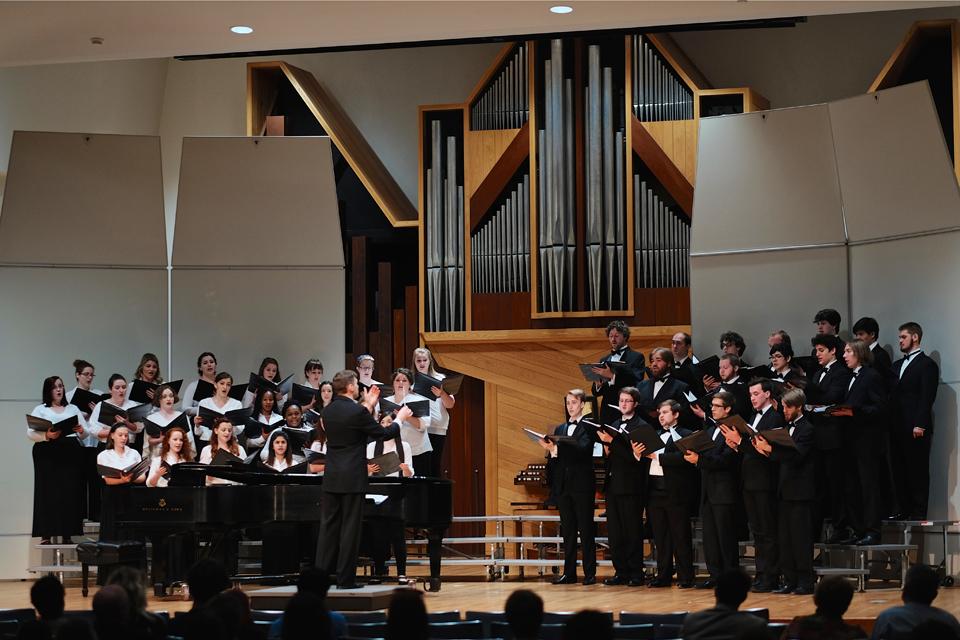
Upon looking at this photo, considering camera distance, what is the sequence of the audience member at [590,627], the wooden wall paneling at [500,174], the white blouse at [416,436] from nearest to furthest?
1. the audience member at [590,627]
2. the white blouse at [416,436]
3. the wooden wall paneling at [500,174]

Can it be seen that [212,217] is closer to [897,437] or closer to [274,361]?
[274,361]

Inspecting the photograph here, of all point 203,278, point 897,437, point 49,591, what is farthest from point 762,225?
point 49,591

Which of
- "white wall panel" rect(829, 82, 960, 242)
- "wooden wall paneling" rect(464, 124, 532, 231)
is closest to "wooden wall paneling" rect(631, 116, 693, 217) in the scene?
"wooden wall paneling" rect(464, 124, 532, 231)

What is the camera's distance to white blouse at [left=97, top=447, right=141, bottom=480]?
8.88 meters

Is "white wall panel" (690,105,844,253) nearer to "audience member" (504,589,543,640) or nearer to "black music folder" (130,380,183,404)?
"black music folder" (130,380,183,404)

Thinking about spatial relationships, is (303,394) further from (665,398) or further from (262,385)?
(665,398)

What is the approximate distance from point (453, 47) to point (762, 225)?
12.9ft

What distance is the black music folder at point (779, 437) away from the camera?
7.68m

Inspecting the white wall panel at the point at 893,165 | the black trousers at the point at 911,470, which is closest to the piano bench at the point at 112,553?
the black trousers at the point at 911,470

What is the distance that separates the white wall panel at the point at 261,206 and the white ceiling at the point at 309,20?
288 centimetres

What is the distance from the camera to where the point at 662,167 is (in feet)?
36.1

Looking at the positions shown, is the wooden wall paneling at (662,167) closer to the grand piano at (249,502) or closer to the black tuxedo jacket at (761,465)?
the black tuxedo jacket at (761,465)

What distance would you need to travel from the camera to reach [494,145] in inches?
451

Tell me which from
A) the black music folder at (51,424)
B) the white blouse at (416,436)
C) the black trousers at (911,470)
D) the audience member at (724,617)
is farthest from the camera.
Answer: the white blouse at (416,436)
